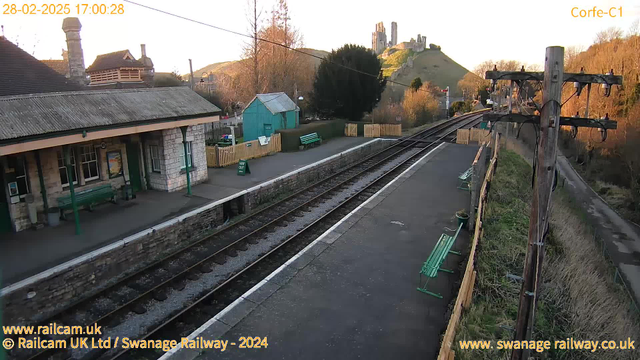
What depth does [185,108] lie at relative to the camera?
14.7 m

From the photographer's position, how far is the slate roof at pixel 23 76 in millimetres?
12990

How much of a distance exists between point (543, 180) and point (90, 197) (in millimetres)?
12097

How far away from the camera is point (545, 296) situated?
8.00 meters

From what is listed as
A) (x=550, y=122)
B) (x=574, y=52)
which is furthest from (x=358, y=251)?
(x=574, y=52)

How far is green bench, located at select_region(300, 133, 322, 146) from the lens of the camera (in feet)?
80.3

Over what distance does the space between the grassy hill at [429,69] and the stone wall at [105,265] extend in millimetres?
86235

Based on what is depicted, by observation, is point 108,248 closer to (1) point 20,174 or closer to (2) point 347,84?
(1) point 20,174

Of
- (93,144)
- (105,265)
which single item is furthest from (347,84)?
(105,265)

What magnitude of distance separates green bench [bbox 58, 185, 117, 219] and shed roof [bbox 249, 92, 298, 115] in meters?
13.2

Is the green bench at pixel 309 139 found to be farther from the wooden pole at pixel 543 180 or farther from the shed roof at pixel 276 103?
the wooden pole at pixel 543 180

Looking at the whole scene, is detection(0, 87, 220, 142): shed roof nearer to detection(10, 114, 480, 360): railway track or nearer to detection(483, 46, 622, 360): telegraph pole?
detection(10, 114, 480, 360): railway track

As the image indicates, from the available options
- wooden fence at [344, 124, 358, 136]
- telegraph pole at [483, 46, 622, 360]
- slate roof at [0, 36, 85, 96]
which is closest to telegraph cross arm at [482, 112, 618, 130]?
telegraph pole at [483, 46, 622, 360]

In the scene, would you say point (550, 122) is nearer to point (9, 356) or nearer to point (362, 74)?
point (9, 356)

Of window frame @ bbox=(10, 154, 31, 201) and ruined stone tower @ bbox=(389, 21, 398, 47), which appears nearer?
window frame @ bbox=(10, 154, 31, 201)
